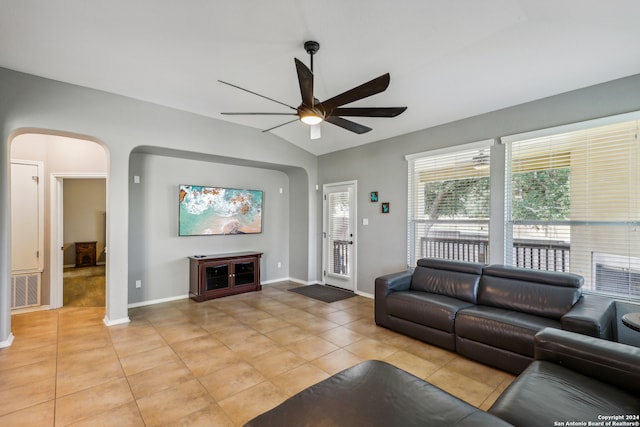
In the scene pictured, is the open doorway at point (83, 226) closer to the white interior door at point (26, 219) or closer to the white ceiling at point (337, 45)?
the white interior door at point (26, 219)

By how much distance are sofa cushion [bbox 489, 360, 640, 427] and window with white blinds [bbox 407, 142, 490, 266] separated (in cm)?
234

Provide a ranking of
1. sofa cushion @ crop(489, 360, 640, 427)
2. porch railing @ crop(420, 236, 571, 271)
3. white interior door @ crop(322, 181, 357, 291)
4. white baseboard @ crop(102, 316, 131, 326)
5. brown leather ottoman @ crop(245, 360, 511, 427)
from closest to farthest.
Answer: brown leather ottoman @ crop(245, 360, 511, 427) < sofa cushion @ crop(489, 360, 640, 427) < porch railing @ crop(420, 236, 571, 271) < white baseboard @ crop(102, 316, 131, 326) < white interior door @ crop(322, 181, 357, 291)

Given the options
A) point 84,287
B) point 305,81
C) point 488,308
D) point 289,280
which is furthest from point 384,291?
point 84,287

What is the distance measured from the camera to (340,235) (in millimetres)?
5734

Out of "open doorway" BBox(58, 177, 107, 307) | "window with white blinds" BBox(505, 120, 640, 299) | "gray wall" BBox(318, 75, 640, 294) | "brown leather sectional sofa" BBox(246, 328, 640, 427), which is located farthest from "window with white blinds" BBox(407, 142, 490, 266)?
"open doorway" BBox(58, 177, 107, 307)

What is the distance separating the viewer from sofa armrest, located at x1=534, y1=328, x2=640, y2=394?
1627mm

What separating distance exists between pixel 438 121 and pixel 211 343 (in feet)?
13.5

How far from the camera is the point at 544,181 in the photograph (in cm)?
337

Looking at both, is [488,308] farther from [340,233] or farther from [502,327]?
[340,233]

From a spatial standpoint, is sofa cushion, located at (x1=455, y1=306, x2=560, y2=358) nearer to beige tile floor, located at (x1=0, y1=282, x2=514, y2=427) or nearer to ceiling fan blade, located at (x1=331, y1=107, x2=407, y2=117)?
beige tile floor, located at (x1=0, y1=282, x2=514, y2=427)

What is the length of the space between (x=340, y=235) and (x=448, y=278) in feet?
7.94

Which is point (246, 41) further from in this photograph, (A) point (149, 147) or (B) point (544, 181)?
(B) point (544, 181)

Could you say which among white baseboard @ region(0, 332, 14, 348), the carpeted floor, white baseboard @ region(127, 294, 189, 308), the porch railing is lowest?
the carpeted floor

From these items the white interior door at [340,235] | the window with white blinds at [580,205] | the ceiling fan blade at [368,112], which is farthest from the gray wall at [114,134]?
the window with white blinds at [580,205]
